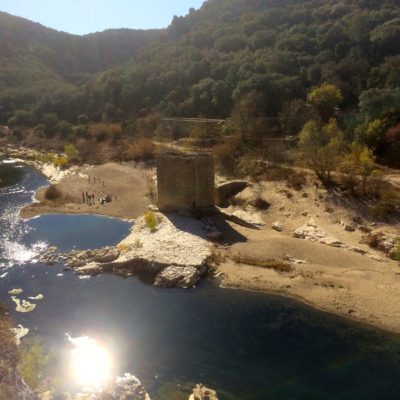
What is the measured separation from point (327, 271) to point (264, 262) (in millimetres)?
3722

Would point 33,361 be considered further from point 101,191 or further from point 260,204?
point 101,191

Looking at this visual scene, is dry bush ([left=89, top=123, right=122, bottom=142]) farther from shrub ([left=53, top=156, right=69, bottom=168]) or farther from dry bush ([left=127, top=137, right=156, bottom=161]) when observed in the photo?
dry bush ([left=127, top=137, right=156, bottom=161])

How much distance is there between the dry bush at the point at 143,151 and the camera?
53.1 meters

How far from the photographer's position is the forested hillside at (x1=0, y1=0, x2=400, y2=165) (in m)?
50.2

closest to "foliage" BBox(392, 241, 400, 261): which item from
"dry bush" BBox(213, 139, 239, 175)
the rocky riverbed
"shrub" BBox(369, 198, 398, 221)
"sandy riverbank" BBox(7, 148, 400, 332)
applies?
"sandy riverbank" BBox(7, 148, 400, 332)

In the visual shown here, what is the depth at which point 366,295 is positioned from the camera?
2234 centimetres

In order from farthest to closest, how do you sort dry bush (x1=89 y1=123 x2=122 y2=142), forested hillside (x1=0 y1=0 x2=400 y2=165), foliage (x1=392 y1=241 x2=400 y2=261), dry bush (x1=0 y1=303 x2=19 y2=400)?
dry bush (x1=89 y1=123 x2=122 y2=142) → forested hillside (x1=0 y1=0 x2=400 y2=165) → foliage (x1=392 y1=241 x2=400 y2=261) → dry bush (x1=0 y1=303 x2=19 y2=400)

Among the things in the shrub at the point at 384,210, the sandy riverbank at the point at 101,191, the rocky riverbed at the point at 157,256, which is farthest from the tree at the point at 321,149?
the sandy riverbank at the point at 101,191

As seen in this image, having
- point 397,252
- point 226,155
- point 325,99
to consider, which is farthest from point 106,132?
point 397,252

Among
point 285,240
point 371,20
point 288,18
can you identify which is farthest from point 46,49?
point 285,240

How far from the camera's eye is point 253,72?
6081 centimetres

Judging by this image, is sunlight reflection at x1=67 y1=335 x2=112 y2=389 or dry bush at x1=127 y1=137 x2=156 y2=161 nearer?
sunlight reflection at x1=67 y1=335 x2=112 y2=389

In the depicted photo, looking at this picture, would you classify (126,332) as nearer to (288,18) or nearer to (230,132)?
(230,132)

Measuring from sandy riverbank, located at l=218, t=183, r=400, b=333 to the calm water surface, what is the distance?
3.17ft
